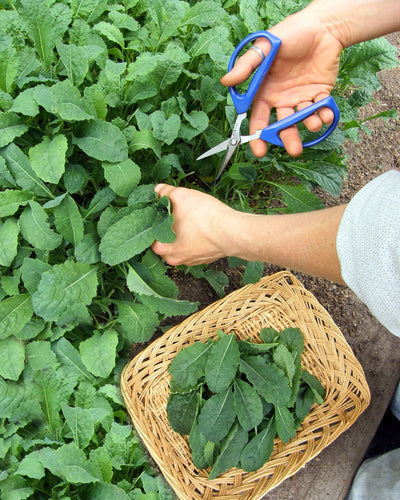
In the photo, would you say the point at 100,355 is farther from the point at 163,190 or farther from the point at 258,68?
the point at 258,68

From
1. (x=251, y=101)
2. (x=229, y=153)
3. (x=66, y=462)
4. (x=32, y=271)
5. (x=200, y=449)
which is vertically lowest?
(x=200, y=449)

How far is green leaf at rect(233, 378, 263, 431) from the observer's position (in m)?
1.12

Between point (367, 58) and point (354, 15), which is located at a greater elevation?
point (354, 15)

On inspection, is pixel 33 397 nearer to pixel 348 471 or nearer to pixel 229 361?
pixel 229 361

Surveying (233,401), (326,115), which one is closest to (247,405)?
(233,401)

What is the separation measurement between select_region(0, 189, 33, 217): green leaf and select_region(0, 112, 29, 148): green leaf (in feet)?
0.34

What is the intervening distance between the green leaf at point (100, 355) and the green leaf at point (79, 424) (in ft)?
0.30

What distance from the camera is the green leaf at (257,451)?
3.54 feet

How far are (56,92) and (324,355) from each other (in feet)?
3.02

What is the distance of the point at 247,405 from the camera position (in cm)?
114

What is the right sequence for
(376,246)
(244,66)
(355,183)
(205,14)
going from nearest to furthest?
(376,246)
(244,66)
(205,14)
(355,183)

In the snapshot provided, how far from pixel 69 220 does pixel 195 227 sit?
29cm

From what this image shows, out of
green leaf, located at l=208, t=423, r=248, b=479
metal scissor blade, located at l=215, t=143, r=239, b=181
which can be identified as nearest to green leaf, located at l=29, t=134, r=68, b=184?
metal scissor blade, located at l=215, t=143, r=239, b=181

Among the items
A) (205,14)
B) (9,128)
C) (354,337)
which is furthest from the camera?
(354,337)
